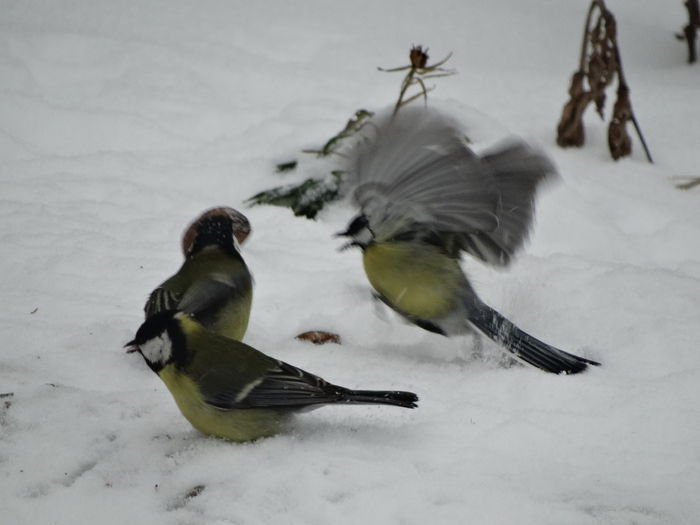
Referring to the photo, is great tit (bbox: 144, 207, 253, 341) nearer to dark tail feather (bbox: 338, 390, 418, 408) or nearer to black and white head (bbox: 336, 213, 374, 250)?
black and white head (bbox: 336, 213, 374, 250)

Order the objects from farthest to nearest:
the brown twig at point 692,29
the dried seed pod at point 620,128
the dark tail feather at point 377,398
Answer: the brown twig at point 692,29 < the dried seed pod at point 620,128 < the dark tail feather at point 377,398

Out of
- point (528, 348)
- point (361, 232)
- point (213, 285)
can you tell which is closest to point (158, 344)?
point (213, 285)

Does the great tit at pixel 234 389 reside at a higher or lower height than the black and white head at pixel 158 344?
lower

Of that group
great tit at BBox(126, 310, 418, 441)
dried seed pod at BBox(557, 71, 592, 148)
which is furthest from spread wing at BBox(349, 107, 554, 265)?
dried seed pod at BBox(557, 71, 592, 148)

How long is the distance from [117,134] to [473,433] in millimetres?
3844

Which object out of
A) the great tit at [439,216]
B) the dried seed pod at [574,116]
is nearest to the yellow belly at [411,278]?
the great tit at [439,216]

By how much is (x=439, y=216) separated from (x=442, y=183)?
0.19m

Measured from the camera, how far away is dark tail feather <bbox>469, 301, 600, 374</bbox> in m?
3.65

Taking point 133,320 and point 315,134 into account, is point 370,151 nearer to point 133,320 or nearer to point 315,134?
point 133,320

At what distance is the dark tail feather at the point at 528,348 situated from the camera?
3.65 m

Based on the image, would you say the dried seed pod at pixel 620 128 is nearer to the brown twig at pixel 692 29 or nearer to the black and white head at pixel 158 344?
the brown twig at pixel 692 29

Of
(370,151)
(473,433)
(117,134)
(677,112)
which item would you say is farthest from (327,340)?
(677,112)

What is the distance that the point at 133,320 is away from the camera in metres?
4.09

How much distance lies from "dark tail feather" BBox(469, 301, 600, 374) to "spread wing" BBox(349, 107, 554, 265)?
0.36 metres
